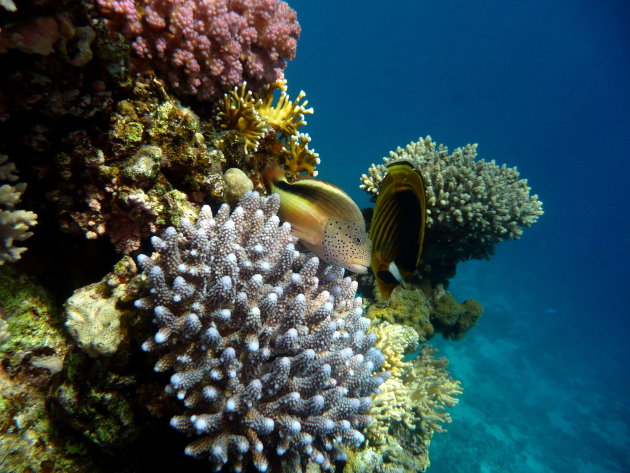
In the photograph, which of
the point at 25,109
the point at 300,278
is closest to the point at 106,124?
the point at 25,109

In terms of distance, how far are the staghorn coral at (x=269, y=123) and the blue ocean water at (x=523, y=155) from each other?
485 inches

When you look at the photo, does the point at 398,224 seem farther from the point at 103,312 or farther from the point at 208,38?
the point at 208,38

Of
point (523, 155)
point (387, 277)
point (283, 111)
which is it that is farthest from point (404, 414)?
Result: point (523, 155)

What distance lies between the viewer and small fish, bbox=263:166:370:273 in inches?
89.8

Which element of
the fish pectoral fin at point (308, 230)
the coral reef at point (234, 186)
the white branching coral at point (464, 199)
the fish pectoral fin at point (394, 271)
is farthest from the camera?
the white branching coral at point (464, 199)

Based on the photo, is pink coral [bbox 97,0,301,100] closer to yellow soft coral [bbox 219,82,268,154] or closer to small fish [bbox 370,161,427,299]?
yellow soft coral [bbox 219,82,268,154]

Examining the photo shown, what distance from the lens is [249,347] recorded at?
6.27 feet

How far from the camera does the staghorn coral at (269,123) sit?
316cm

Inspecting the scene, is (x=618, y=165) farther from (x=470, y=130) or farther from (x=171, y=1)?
(x=171, y=1)

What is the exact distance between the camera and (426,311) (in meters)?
5.37

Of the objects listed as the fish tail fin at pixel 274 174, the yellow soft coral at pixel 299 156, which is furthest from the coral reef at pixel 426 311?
the fish tail fin at pixel 274 174

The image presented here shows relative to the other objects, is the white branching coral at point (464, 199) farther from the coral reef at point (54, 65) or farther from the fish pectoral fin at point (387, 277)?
the coral reef at point (54, 65)

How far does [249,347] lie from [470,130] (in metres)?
103

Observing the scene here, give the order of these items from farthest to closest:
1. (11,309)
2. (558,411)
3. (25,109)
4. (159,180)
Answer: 1. (558,411)
2. (159,180)
3. (11,309)
4. (25,109)
